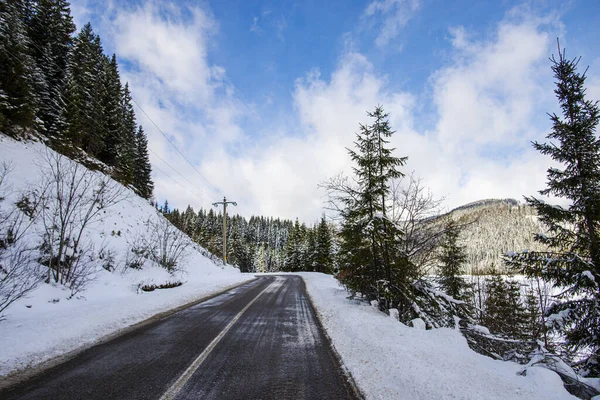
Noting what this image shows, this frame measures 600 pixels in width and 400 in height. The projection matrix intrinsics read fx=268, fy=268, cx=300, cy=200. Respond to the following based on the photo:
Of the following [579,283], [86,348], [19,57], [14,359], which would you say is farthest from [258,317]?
[19,57]

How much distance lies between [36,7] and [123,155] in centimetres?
1513

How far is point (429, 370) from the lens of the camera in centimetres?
389

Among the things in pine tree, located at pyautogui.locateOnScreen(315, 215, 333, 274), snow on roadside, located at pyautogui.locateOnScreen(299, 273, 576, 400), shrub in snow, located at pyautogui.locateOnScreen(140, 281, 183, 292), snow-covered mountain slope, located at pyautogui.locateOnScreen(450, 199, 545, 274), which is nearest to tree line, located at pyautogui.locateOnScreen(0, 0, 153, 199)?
shrub in snow, located at pyautogui.locateOnScreen(140, 281, 183, 292)

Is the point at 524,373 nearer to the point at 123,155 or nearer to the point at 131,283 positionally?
the point at 131,283

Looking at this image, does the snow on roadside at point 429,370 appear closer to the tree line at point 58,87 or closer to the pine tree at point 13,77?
the tree line at point 58,87

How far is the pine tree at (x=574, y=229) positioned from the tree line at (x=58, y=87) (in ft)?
73.9

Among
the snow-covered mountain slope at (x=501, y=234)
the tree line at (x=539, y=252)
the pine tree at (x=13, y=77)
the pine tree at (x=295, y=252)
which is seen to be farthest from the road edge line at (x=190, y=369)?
the snow-covered mountain slope at (x=501, y=234)

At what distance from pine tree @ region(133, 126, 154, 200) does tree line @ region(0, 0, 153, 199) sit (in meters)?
10.3

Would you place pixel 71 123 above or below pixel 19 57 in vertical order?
below

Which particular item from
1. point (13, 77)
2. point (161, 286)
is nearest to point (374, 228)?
point (161, 286)

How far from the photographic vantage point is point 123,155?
30.8 metres

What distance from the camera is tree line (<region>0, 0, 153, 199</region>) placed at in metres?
16.9

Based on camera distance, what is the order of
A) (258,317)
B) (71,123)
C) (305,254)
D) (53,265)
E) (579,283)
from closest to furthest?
1. (579,283)
2. (258,317)
3. (53,265)
4. (71,123)
5. (305,254)

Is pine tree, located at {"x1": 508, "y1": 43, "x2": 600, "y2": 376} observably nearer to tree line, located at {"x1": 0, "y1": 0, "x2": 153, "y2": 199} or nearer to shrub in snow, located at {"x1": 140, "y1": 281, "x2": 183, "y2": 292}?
shrub in snow, located at {"x1": 140, "y1": 281, "x2": 183, "y2": 292}
